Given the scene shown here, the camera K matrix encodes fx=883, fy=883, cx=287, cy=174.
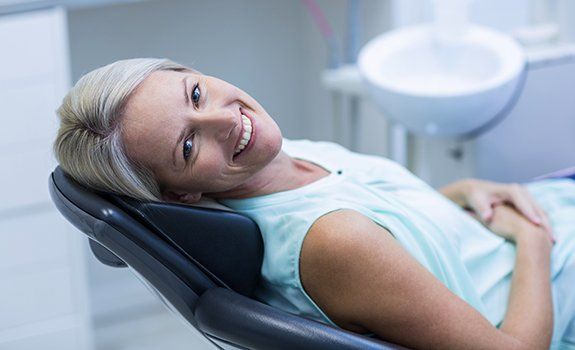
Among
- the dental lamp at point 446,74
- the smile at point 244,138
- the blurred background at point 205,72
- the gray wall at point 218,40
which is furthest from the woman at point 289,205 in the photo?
the gray wall at point 218,40

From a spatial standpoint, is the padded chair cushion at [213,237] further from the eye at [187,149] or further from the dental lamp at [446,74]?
the dental lamp at [446,74]

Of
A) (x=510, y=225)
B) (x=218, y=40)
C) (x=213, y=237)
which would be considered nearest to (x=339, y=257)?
(x=213, y=237)

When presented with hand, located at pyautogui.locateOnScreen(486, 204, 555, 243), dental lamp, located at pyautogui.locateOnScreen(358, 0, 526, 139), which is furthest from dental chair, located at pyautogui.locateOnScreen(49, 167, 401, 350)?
dental lamp, located at pyautogui.locateOnScreen(358, 0, 526, 139)

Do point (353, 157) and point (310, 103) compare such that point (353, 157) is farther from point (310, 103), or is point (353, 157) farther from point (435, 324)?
point (310, 103)

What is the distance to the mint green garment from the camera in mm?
1187

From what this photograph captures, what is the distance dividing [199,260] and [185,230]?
0.05m

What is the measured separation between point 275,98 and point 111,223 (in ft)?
6.64

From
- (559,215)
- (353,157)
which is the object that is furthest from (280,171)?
(559,215)

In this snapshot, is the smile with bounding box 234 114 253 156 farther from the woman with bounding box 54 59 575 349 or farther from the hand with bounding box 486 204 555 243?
the hand with bounding box 486 204 555 243

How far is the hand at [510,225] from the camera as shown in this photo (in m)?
1.50

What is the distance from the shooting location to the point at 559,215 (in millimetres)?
1636

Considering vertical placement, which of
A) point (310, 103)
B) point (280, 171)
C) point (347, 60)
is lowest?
point (310, 103)

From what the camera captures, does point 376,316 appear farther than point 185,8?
No

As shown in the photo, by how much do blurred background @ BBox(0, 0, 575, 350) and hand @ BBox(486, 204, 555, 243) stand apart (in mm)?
645
